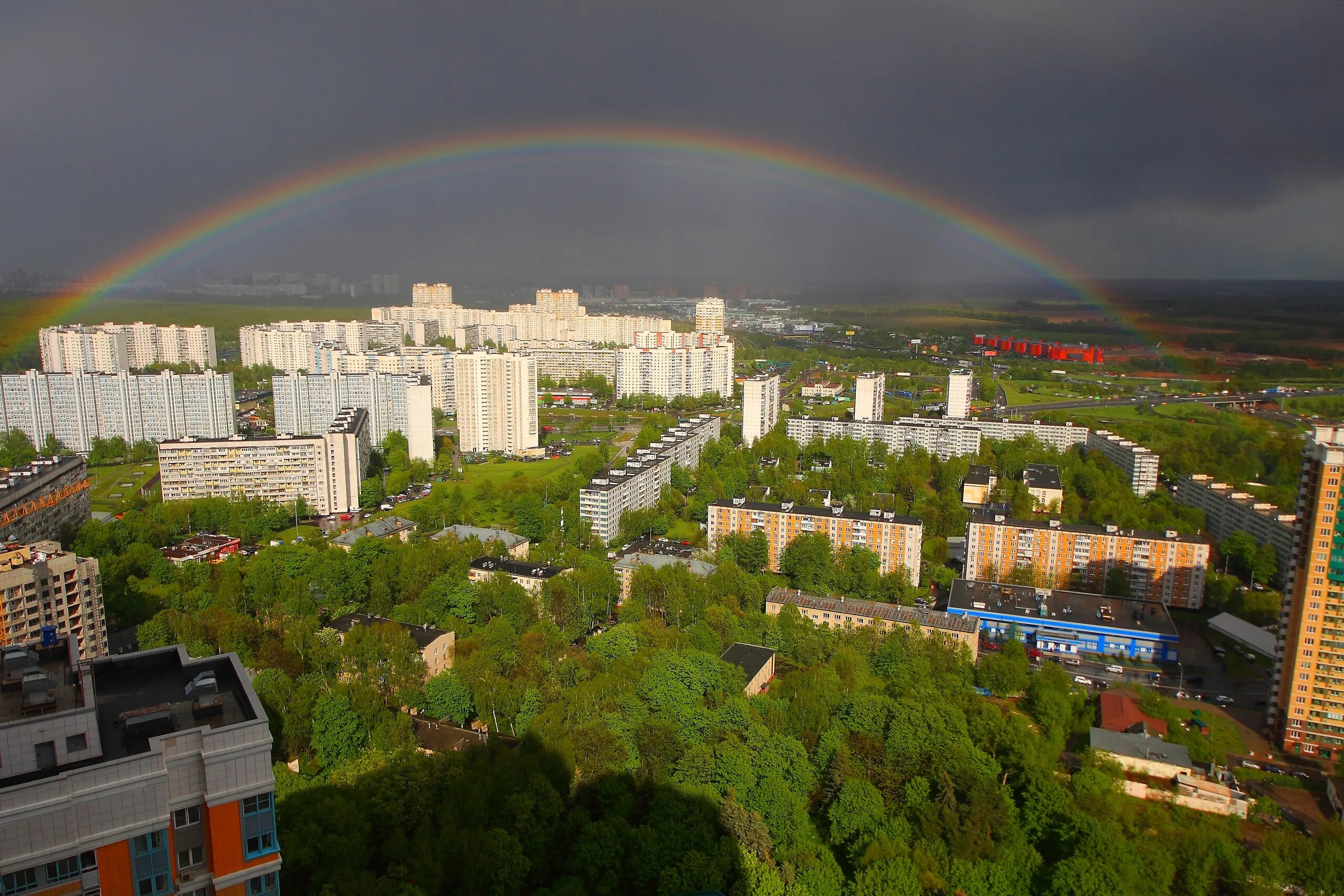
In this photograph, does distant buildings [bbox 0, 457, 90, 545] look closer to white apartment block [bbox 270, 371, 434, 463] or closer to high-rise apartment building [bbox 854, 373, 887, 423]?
white apartment block [bbox 270, 371, 434, 463]

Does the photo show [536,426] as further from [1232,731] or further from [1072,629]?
[1232,731]

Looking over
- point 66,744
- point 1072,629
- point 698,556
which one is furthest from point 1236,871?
point 698,556

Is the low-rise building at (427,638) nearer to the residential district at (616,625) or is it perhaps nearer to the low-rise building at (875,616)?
the residential district at (616,625)

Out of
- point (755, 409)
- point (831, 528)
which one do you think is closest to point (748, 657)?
point (831, 528)

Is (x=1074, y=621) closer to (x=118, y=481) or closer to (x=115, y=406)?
(x=118, y=481)

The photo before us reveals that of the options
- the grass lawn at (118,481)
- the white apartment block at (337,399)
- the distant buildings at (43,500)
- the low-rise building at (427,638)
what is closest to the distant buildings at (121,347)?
the grass lawn at (118,481)

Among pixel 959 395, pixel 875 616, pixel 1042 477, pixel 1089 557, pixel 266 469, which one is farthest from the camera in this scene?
pixel 959 395
